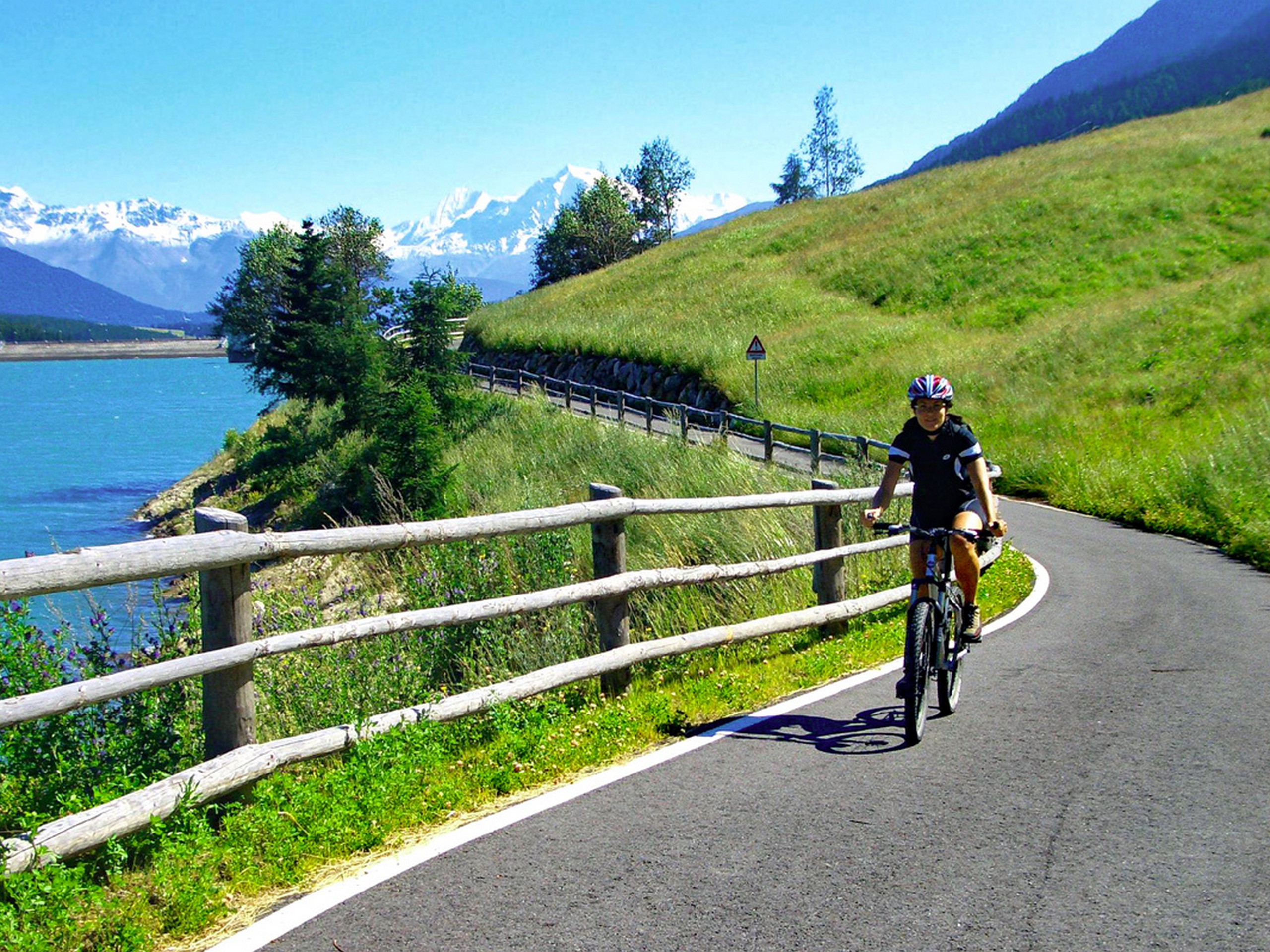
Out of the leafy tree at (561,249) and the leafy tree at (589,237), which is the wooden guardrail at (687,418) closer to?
the leafy tree at (589,237)

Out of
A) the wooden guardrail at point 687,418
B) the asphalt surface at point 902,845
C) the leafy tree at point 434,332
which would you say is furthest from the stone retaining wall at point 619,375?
the asphalt surface at point 902,845

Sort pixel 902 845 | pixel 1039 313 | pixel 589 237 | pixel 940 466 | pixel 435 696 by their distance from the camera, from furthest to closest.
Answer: pixel 589 237 < pixel 1039 313 < pixel 940 466 < pixel 435 696 < pixel 902 845

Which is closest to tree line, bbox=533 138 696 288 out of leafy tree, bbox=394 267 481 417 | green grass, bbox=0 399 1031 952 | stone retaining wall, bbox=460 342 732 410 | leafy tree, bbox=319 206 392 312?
leafy tree, bbox=319 206 392 312

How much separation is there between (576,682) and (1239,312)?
96.0 ft

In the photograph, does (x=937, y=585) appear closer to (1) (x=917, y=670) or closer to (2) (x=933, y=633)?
(2) (x=933, y=633)

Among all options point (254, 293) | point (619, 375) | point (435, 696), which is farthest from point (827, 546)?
point (254, 293)

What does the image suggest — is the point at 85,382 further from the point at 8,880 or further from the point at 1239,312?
the point at 8,880

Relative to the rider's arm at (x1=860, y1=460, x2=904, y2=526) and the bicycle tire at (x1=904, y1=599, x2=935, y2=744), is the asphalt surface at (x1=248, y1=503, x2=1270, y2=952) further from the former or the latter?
the rider's arm at (x1=860, y1=460, x2=904, y2=526)

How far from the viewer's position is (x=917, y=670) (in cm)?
603

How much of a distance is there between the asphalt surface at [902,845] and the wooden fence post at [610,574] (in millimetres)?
1115

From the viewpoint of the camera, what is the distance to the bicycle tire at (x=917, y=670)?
6.04 metres

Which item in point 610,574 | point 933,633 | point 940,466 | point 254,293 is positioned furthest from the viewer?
point 254,293

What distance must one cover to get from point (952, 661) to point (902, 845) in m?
2.23

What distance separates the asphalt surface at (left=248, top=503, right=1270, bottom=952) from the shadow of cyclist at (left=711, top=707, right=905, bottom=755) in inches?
0.8
